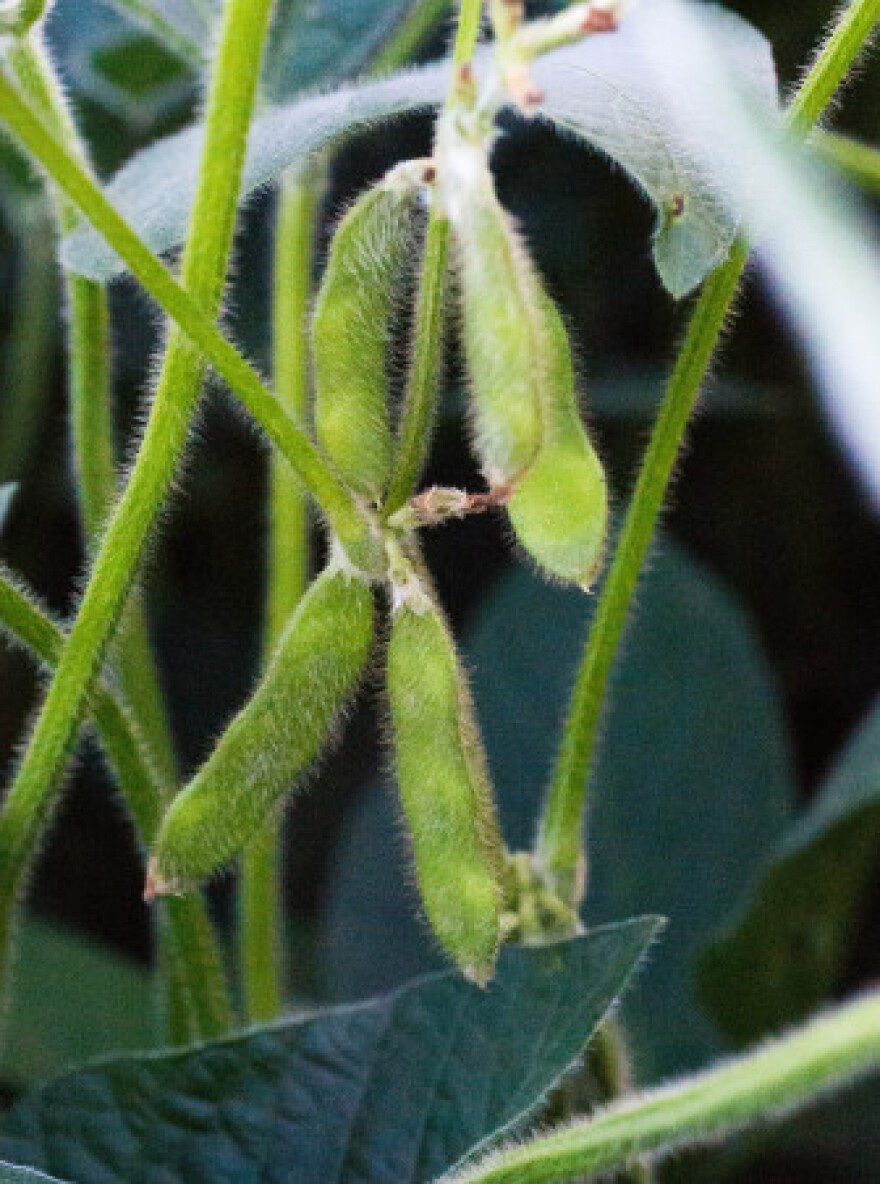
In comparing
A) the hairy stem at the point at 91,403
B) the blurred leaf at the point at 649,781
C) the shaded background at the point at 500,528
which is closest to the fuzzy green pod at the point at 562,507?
the hairy stem at the point at 91,403

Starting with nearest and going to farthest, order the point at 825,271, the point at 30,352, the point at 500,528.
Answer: the point at 825,271, the point at 30,352, the point at 500,528

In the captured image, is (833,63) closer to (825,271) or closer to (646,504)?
(646,504)

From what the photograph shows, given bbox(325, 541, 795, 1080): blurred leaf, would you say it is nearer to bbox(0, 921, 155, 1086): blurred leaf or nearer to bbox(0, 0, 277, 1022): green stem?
bbox(0, 921, 155, 1086): blurred leaf

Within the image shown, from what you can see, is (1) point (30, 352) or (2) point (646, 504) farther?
(1) point (30, 352)

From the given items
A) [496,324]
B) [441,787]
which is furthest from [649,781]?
[496,324]

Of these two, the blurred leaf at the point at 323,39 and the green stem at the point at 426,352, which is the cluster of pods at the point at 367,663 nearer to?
the green stem at the point at 426,352

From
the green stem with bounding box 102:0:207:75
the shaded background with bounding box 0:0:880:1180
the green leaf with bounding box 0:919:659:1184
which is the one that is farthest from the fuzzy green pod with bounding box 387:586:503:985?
the shaded background with bounding box 0:0:880:1180
